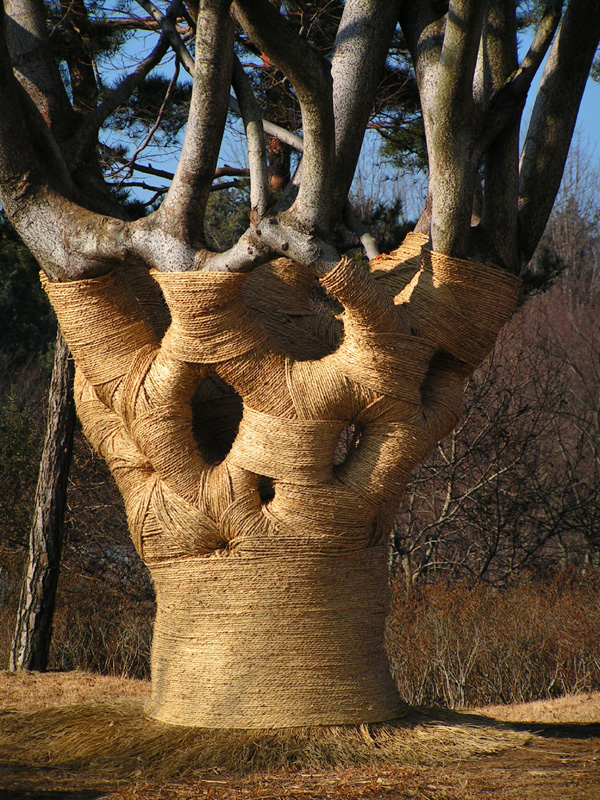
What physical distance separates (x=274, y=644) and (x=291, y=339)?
1188 millimetres

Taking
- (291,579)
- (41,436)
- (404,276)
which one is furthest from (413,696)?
(41,436)

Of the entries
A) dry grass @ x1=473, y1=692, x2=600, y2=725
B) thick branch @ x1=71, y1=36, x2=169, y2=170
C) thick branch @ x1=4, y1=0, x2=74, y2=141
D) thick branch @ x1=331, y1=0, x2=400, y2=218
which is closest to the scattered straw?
dry grass @ x1=473, y1=692, x2=600, y2=725

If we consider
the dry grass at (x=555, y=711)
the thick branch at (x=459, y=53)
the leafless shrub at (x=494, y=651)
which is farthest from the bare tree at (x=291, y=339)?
the leafless shrub at (x=494, y=651)

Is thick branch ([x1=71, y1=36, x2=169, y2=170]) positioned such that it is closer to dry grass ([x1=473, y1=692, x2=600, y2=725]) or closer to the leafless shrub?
dry grass ([x1=473, y1=692, x2=600, y2=725])

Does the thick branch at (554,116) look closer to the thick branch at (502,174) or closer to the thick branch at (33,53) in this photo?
the thick branch at (502,174)

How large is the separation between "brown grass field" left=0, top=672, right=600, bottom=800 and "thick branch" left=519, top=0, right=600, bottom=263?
6.25 feet

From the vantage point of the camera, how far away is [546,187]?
131 inches

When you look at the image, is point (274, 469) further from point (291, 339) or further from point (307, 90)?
point (307, 90)

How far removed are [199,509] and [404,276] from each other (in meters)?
1.21

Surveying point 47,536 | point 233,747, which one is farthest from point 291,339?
point 47,536

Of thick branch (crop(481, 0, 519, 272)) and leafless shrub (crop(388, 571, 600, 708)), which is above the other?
thick branch (crop(481, 0, 519, 272))

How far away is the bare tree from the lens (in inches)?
111

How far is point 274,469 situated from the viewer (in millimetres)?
2879

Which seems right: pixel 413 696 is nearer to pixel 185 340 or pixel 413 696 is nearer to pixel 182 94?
pixel 185 340
